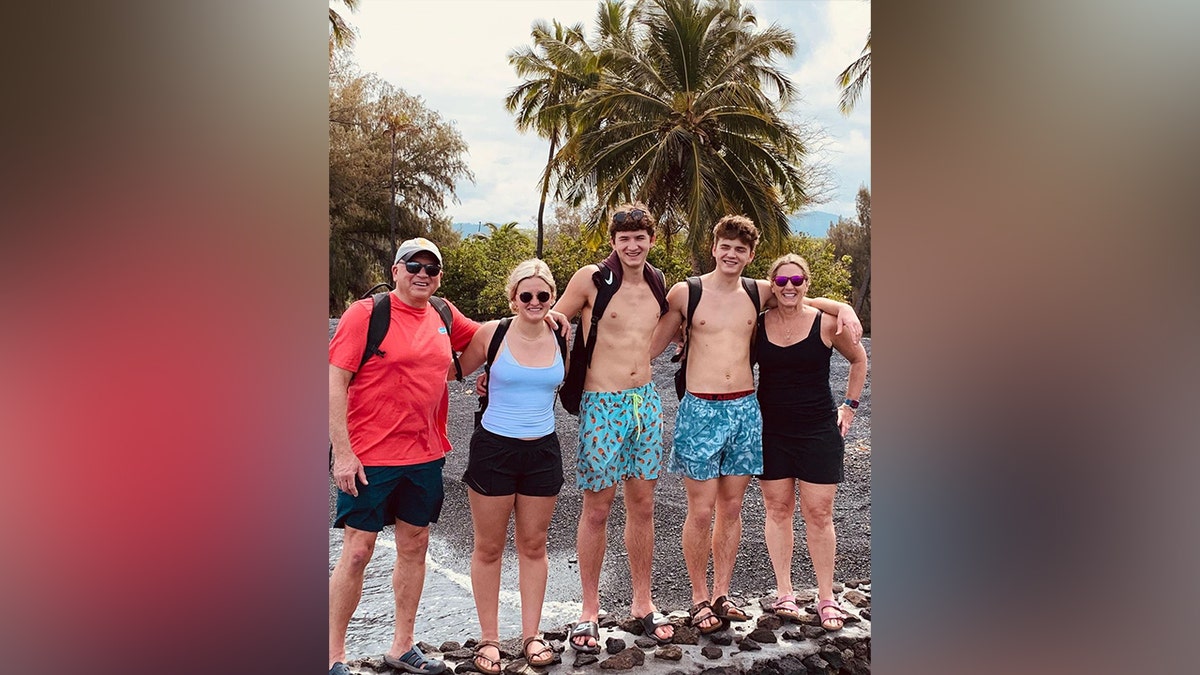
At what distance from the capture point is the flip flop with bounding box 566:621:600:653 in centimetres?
351

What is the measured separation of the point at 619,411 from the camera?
11.5 feet

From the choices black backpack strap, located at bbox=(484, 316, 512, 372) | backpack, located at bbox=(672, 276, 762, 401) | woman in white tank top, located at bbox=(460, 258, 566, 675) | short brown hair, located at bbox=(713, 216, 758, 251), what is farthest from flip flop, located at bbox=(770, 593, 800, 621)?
black backpack strap, located at bbox=(484, 316, 512, 372)

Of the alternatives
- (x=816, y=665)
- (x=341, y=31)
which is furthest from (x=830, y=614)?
(x=341, y=31)

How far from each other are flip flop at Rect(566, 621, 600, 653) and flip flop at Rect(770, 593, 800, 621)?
3.06 feet

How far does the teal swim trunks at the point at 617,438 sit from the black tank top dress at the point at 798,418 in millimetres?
572

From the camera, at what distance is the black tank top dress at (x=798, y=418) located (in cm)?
371

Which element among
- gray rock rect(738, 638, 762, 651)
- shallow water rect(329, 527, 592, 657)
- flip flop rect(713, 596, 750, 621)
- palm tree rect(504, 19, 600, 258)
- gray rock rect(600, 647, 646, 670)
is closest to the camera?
gray rock rect(600, 647, 646, 670)

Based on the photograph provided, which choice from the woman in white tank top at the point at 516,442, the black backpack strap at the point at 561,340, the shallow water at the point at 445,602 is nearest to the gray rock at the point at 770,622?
the woman in white tank top at the point at 516,442

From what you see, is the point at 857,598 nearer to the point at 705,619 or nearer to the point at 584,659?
the point at 705,619

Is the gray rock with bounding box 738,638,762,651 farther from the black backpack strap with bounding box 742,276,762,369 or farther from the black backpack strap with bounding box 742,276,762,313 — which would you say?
the black backpack strap with bounding box 742,276,762,313

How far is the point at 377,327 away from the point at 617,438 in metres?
1.12
